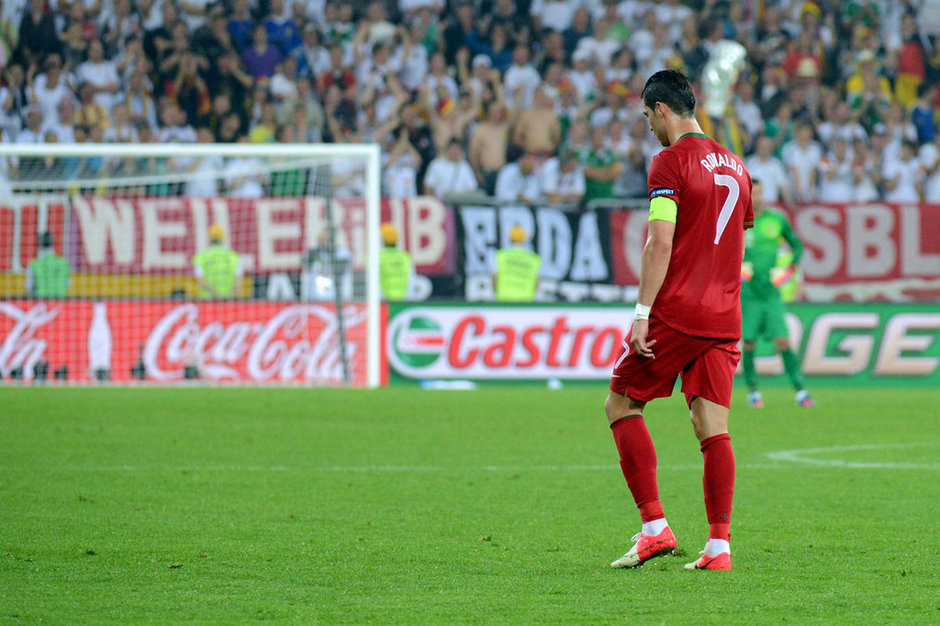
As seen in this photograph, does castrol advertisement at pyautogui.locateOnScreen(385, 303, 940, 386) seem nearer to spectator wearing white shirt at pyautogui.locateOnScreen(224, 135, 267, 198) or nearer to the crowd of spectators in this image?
the crowd of spectators

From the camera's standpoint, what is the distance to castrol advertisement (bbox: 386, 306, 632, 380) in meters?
17.4

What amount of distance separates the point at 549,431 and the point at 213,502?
4860 mm

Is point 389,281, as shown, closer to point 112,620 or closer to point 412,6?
point 412,6

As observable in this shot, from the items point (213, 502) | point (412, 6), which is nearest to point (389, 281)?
point (412, 6)

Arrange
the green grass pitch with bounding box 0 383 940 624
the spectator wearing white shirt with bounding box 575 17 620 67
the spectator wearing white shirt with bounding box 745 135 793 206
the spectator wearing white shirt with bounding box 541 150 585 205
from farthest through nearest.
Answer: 1. the spectator wearing white shirt with bounding box 575 17 620 67
2. the spectator wearing white shirt with bounding box 745 135 793 206
3. the spectator wearing white shirt with bounding box 541 150 585 205
4. the green grass pitch with bounding box 0 383 940 624

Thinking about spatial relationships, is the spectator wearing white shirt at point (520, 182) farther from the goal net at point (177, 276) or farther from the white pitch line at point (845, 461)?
the white pitch line at point (845, 461)

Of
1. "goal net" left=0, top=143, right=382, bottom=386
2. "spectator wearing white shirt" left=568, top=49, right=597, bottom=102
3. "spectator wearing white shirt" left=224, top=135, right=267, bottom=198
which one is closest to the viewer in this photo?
"goal net" left=0, top=143, right=382, bottom=386

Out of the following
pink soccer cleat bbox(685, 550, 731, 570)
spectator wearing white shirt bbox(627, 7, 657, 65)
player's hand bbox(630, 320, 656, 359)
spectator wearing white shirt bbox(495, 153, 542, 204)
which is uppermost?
spectator wearing white shirt bbox(627, 7, 657, 65)

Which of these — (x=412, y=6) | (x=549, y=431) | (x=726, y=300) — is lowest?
(x=549, y=431)

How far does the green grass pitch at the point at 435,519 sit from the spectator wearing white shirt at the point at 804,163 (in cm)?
772

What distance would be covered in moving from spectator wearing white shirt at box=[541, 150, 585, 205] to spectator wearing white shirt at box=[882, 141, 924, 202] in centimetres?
474

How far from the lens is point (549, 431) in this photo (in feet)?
38.7

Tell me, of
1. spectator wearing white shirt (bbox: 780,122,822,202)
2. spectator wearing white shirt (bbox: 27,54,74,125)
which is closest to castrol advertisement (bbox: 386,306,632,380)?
spectator wearing white shirt (bbox: 780,122,822,202)

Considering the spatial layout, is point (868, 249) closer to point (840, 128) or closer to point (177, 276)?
point (840, 128)
